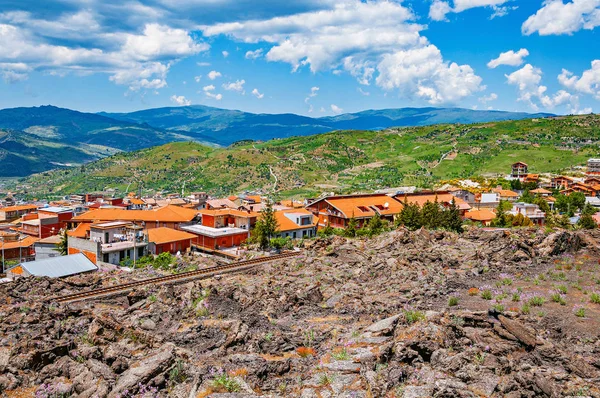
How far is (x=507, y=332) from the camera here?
15047mm

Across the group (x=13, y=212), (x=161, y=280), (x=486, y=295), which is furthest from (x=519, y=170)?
(x=13, y=212)

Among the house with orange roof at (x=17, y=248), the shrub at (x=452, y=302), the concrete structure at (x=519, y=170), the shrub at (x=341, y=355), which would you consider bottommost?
the house with orange roof at (x=17, y=248)

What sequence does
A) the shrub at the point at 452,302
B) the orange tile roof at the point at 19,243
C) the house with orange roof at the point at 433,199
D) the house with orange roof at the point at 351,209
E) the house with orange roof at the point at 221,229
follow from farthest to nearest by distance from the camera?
1. the house with orange roof at the point at 433,199
2. the house with orange roof at the point at 351,209
3. the orange tile roof at the point at 19,243
4. the house with orange roof at the point at 221,229
5. the shrub at the point at 452,302

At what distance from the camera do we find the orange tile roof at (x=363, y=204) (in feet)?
206

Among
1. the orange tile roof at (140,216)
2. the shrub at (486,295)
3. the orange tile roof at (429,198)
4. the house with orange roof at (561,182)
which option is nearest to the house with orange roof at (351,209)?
the orange tile roof at (429,198)

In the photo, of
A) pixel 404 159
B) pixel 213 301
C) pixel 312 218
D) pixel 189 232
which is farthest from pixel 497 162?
pixel 213 301

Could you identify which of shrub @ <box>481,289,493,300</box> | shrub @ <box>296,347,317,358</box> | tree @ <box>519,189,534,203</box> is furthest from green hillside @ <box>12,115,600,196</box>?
shrub @ <box>296,347,317,358</box>

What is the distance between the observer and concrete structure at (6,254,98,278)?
36878mm

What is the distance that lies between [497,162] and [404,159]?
3530 centimetres

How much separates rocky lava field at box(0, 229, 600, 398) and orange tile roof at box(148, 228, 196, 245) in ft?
67.5

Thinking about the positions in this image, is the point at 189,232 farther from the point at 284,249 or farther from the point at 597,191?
the point at 597,191

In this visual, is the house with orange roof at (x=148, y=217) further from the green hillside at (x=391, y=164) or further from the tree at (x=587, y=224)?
the green hillside at (x=391, y=164)

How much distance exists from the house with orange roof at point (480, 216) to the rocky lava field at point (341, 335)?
131ft

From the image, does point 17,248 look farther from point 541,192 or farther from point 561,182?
point 561,182
